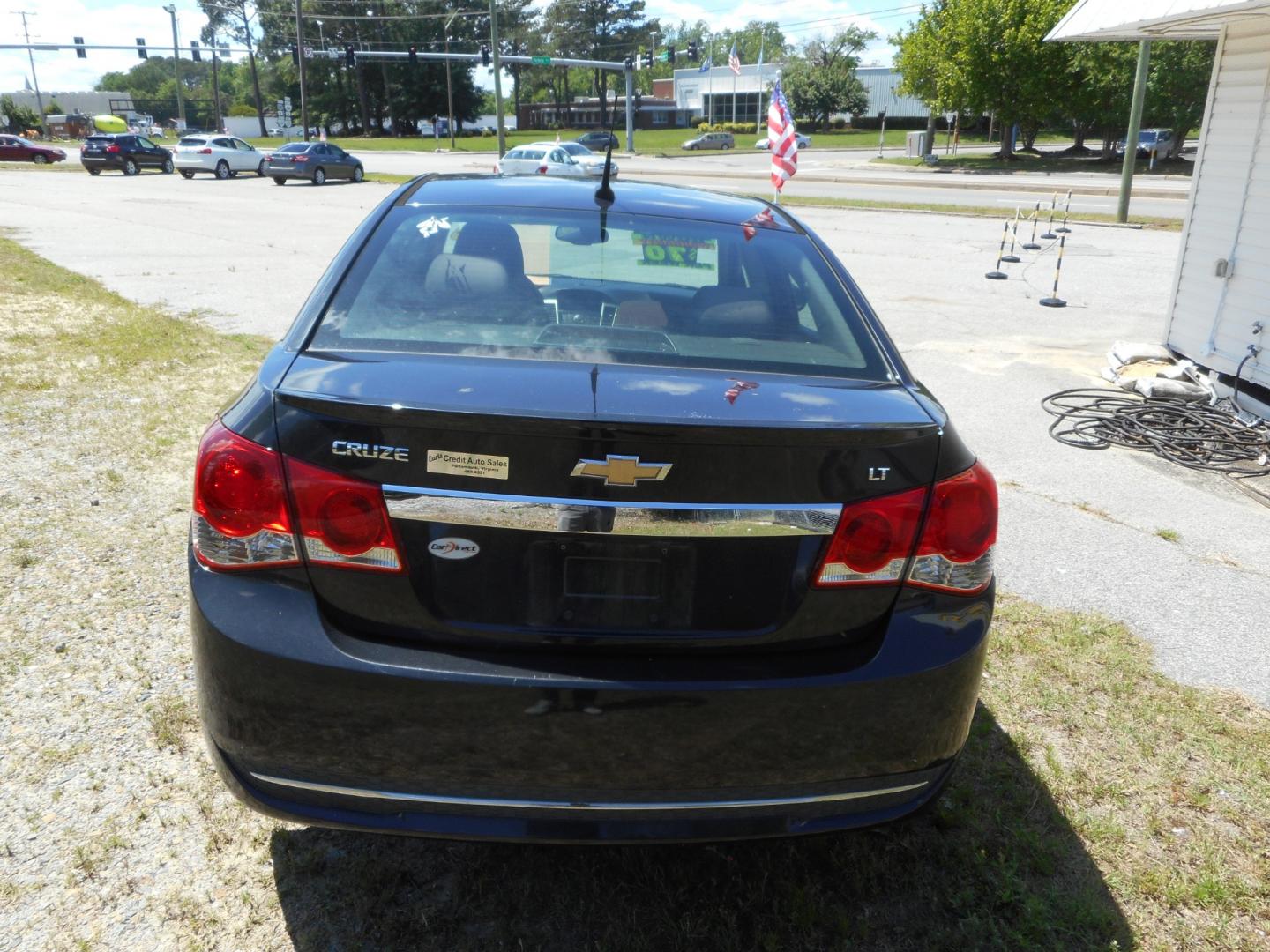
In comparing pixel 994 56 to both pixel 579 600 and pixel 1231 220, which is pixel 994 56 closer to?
pixel 1231 220

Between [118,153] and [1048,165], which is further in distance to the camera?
[1048,165]

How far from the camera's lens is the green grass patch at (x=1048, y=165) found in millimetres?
43031

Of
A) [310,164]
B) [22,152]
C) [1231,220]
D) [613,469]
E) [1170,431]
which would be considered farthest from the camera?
[22,152]

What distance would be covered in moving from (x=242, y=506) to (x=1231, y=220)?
8396 millimetres

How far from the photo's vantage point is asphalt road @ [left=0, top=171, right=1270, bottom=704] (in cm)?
446

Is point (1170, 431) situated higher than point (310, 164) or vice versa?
point (310, 164)

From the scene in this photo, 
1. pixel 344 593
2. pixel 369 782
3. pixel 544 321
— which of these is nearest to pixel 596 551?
pixel 344 593

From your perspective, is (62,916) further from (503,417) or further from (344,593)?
(503,417)

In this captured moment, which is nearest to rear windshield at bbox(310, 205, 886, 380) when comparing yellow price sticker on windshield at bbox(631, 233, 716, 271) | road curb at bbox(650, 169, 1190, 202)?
yellow price sticker on windshield at bbox(631, 233, 716, 271)

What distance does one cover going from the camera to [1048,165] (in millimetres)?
47062

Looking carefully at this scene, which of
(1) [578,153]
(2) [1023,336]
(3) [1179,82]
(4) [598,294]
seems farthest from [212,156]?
(4) [598,294]

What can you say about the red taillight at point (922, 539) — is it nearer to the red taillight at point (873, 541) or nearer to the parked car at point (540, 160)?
the red taillight at point (873, 541)

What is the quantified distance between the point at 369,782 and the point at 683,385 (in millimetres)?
1081

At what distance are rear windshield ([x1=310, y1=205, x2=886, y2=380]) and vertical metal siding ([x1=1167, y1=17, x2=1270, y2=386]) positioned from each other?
19.3 ft
